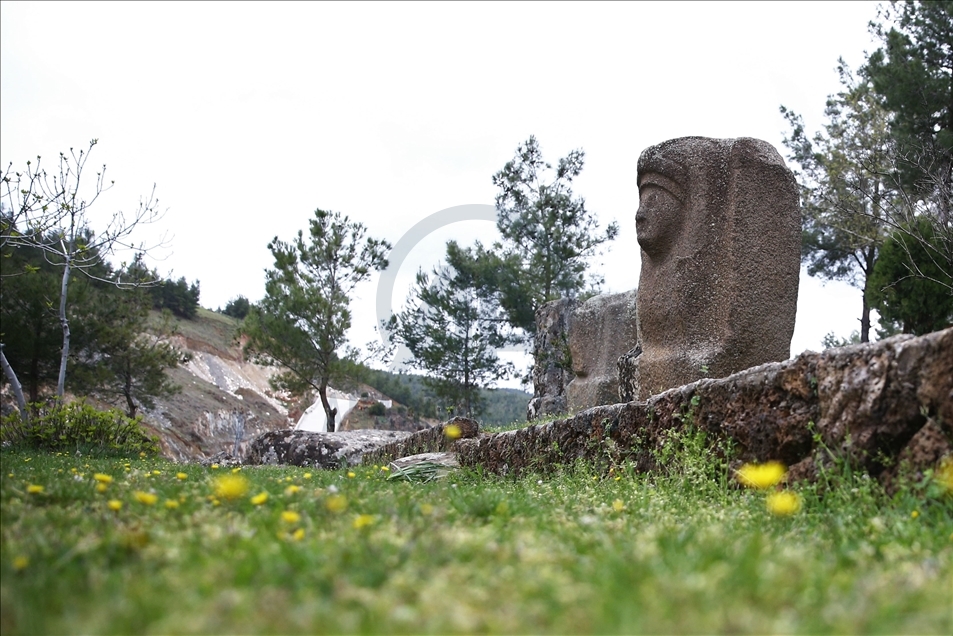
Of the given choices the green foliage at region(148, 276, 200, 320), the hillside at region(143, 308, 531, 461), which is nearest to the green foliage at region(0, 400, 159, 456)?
the hillside at region(143, 308, 531, 461)

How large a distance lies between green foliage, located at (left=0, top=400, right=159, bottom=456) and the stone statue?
7.53 m

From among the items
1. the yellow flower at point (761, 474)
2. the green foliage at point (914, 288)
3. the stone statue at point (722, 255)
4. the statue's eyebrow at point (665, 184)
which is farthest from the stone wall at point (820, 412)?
the green foliage at point (914, 288)

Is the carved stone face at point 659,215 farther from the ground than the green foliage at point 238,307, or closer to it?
closer to it

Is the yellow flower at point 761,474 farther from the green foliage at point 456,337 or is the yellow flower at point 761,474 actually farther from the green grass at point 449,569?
the green foliage at point 456,337

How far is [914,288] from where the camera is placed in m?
11.4

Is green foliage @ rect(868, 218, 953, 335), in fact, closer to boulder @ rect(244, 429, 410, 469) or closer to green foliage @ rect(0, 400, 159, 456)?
boulder @ rect(244, 429, 410, 469)

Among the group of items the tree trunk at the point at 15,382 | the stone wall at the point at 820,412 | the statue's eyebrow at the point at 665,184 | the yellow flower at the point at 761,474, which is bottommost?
the yellow flower at the point at 761,474

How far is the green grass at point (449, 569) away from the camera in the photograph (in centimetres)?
129

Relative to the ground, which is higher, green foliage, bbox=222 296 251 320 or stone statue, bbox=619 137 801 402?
green foliage, bbox=222 296 251 320

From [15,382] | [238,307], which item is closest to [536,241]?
[15,382]

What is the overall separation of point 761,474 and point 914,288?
426 inches

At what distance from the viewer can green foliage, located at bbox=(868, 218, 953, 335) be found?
11.2 meters

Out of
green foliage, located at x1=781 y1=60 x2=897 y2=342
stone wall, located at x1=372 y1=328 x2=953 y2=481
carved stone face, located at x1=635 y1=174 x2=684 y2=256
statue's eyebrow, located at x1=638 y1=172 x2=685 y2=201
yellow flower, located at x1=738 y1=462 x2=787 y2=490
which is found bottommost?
yellow flower, located at x1=738 y1=462 x2=787 y2=490

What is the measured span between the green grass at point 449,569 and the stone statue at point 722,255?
9.92ft
